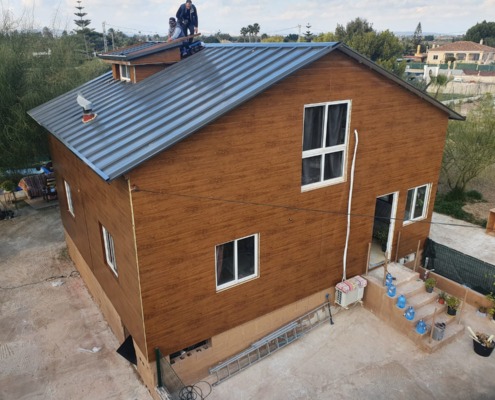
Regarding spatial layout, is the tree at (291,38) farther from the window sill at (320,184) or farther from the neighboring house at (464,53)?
the window sill at (320,184)

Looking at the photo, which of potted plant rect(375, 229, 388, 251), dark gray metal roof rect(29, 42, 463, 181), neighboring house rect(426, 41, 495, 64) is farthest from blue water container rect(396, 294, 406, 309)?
neighboring house rect(426, 41, 495, 64)

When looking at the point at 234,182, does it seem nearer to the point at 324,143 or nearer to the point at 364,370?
the point at 324,143

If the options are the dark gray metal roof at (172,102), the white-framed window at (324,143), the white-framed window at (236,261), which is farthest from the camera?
the white-framed window at (324,143)

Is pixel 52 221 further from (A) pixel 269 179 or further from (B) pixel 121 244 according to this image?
(A) pixel 269 179

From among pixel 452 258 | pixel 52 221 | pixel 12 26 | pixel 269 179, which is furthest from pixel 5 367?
pixel 12 26

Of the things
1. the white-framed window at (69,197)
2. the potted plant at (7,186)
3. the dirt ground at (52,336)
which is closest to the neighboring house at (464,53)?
the potted plant at (7,186)

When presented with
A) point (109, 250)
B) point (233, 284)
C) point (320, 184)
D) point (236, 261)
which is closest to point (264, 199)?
point (236, 261)
